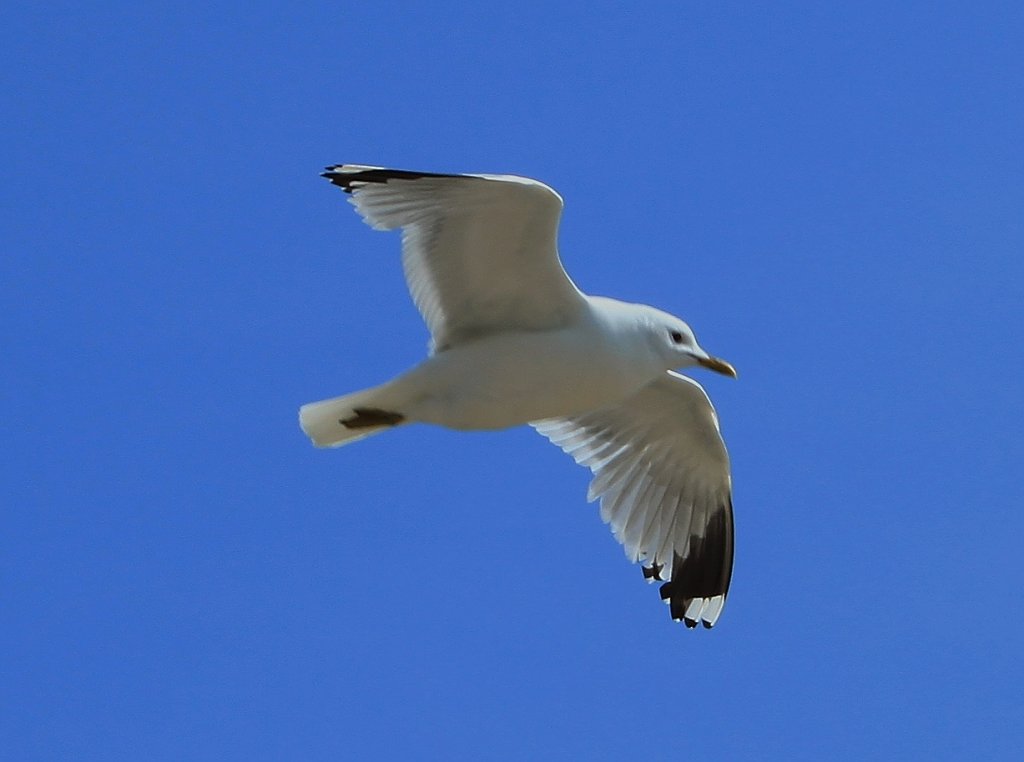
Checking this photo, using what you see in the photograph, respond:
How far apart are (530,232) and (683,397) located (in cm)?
155

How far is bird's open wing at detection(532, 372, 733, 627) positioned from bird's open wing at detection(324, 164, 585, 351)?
128 cm

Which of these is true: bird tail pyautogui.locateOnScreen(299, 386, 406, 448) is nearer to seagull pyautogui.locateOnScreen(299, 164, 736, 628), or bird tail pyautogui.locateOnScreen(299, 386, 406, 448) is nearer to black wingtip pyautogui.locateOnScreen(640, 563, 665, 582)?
seagull pyautogui.locateOnScreen(299, 164, 736, 628)

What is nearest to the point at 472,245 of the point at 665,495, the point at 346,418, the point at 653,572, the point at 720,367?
the point at 346,418

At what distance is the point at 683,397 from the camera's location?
295 inches

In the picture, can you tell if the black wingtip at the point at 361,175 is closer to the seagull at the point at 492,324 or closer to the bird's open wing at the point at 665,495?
the seagull at the point at 492,324

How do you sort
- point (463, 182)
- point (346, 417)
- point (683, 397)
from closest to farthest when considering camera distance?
point (463, 182) < point (346, 417) < point (683, 397)

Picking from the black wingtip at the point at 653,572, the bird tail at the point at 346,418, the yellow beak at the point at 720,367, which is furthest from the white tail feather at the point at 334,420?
the black wingtip at the point at 653,572

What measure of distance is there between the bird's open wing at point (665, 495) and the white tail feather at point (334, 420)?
1433 mm

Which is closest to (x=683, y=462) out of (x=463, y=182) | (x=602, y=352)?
(x=602, y=352)

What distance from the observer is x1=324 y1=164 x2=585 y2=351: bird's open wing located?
6.11 m

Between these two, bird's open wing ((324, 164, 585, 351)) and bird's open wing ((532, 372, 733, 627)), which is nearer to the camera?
bird's open wing ((324, 164, 585, 351))

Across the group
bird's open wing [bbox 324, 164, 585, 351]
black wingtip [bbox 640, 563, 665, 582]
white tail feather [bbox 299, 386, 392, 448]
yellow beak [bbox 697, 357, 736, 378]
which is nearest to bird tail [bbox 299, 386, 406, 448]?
white tail feather [bbox 299, 386, 392, 448]

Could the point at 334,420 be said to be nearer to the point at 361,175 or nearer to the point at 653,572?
the point at 361,175

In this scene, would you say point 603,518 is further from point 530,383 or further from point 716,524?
point 530,383
